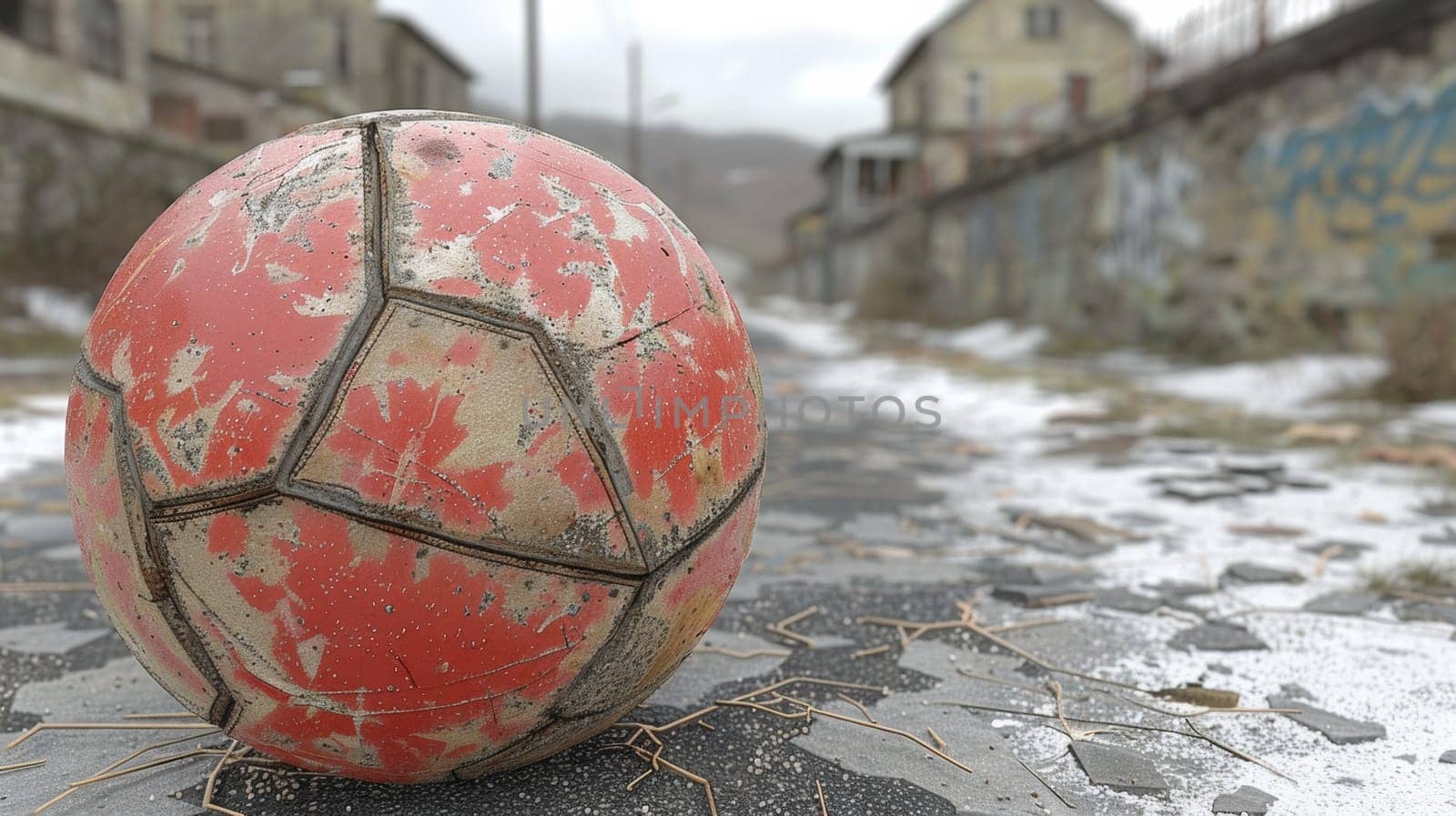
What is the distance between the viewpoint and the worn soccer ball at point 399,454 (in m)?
1.66

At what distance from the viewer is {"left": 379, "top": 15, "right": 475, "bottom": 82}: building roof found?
33.9 metres

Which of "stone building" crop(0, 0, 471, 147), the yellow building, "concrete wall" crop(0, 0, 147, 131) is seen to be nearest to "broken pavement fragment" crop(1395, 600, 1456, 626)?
"concrete wall" crop(0, 0, 147, 131)

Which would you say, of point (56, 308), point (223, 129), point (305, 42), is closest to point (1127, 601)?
point (56, 308)

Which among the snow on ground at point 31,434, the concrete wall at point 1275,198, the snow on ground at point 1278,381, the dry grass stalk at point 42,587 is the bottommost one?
the dry grass stalk at point 42,587

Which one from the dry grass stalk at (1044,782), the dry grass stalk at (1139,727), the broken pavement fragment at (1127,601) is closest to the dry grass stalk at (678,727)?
the dry grass stalk at (1139,727)

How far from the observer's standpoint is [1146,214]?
39.9 ft

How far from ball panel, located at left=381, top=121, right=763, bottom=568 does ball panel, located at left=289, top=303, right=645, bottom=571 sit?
7 cm

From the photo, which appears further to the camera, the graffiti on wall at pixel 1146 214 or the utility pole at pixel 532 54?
the utility pole at pixel 532 54

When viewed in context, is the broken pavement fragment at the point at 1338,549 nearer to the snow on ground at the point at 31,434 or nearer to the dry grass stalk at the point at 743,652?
the dry grass stalk at the point at 743,652

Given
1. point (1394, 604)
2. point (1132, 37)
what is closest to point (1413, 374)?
point (1394, 604)

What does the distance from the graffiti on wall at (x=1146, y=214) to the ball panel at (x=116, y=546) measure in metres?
11.3

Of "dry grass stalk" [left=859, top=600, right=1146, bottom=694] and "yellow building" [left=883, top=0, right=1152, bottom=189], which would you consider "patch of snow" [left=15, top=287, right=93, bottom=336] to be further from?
"yellow building" [left=883, top=0, right=1152, bottom=189]

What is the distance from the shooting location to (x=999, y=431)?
7.42 m

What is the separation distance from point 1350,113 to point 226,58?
3626 centimetres
